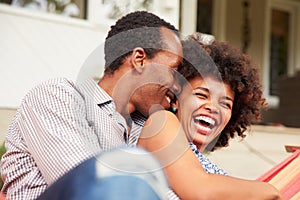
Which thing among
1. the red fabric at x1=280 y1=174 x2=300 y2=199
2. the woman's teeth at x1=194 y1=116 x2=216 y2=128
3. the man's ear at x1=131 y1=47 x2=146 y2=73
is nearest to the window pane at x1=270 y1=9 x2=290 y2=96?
the red fabric at x1=280 y1=174 x2=300 y2=199

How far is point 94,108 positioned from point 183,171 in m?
0.36

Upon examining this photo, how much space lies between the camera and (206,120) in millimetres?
2502

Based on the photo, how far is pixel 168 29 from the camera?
2.38 m

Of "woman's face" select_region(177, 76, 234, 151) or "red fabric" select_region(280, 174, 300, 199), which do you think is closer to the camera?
"woman's face" select_region(177, 76, 234, 151)

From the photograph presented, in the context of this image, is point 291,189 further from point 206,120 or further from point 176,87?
point 176,87

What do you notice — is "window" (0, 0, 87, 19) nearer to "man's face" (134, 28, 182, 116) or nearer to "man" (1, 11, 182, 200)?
"man" (1, 11, 182, 200)

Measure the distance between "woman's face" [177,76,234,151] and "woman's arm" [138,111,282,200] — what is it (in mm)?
380

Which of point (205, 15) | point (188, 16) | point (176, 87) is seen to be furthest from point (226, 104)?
point (205, 15)

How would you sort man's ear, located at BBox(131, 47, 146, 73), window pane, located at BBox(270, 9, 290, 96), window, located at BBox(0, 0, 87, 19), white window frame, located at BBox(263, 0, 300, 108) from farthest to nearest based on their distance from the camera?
window pane, located at BBox(270, 9, 290, 96)
white window frame, located at BBox(263, 0, 300, 108)
window, located at BBox(0, 0, 87, 19)
man's ear, located at BBox(131, 47, 146, 73)

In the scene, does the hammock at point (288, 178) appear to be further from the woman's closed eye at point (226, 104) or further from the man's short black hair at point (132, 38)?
the man's short black hair at point (132, 38)

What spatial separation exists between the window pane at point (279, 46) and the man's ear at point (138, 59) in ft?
26.1

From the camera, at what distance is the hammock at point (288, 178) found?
9.29ft

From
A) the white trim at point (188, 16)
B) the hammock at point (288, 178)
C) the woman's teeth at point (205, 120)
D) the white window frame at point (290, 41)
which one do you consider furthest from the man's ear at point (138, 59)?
the white window frame at point (290, 41)

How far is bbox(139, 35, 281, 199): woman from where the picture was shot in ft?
6.63
